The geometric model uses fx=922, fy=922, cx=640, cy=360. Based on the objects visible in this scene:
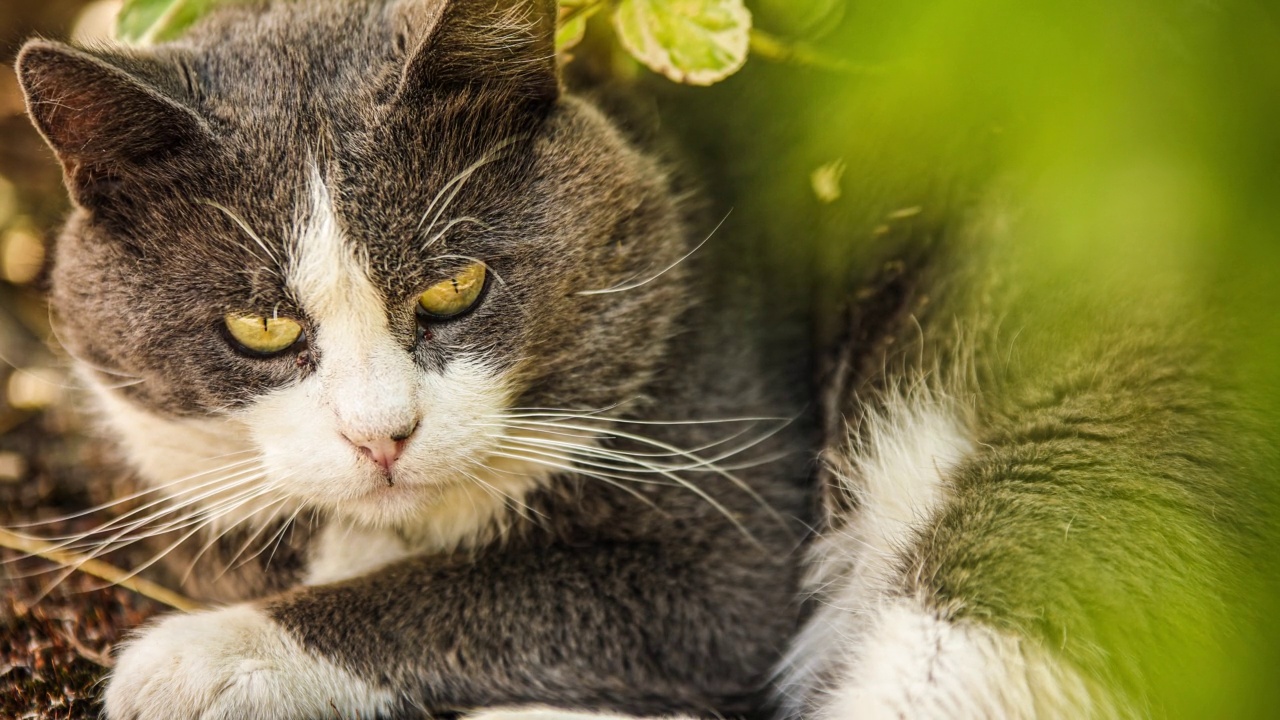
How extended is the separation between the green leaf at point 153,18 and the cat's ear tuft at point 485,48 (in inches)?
30.1

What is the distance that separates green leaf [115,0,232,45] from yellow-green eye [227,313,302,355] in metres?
0.80

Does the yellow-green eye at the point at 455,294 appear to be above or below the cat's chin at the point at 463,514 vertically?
above

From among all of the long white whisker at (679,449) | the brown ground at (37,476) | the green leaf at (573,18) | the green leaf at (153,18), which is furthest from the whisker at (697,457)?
the green leaf at (153,18)

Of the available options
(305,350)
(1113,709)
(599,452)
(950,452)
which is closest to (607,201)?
(599,452)

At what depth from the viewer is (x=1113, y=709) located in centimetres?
145

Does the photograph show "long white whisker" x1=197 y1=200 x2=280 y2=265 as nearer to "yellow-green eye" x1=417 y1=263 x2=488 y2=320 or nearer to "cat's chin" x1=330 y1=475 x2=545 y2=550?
"yellow-green eye" x1=417 y1=263 x2=488 y2=320

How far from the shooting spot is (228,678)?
5.24ft

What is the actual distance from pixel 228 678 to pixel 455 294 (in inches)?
30.4

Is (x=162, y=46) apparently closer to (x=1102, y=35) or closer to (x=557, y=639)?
(x=557, y=639)

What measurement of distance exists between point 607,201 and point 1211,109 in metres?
1.27

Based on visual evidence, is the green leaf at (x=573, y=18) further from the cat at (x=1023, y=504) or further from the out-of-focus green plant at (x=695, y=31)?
the cat at (x=1023, y=504)

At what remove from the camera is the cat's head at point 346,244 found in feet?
4.99

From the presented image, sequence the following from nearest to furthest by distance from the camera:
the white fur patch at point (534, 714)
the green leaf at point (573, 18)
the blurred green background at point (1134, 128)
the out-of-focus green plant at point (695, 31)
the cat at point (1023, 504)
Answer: the blurred green background at point (1134, 128), the cat at point (1023, 504), the white fur patch at point (534, 714), the out-of-focus green plant at point (695, 31), the green leaf at point (573, 18)

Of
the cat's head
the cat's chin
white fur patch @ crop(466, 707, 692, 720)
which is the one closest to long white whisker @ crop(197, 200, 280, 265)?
the cat's head
